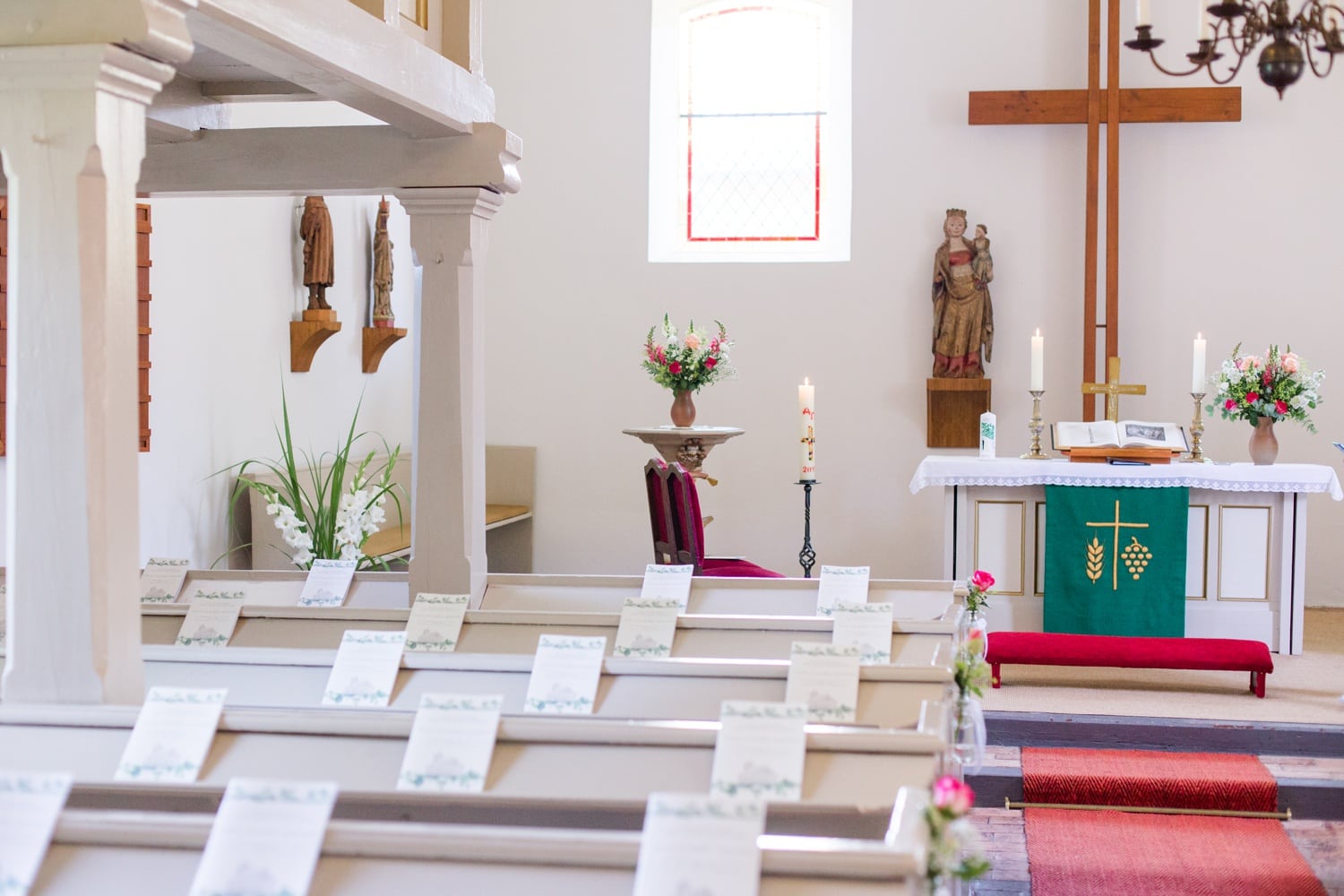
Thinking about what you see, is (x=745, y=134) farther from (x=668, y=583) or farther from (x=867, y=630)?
(x=867, y=630)

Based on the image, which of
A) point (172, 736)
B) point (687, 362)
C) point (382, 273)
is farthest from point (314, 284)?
point (172, 736)

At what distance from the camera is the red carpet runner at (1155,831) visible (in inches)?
129

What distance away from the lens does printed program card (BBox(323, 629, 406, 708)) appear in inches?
82.0

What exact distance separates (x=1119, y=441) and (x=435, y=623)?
3.94m

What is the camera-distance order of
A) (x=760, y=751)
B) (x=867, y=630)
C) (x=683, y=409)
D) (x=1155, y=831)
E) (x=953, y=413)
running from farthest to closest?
1. (x=953, y=413)
2. (x=683, y=409)
3. (x=1155, y=831)
4. (x=867, y=630)
5. (x=760, y=751)

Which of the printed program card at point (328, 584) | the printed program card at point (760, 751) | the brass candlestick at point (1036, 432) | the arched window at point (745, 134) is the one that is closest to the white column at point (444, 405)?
the printed program card at point (328, 584)

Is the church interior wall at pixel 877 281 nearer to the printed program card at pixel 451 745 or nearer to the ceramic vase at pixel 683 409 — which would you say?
the ceramic vase at pixel 683 409

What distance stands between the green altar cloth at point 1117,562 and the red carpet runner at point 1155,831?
125 cm

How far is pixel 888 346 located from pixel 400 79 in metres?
5.01

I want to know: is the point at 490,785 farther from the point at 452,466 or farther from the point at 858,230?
the point at 858,230

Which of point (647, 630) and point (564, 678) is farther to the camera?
point (647, 630)

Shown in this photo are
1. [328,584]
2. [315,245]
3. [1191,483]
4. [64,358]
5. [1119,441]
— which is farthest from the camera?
[1119,441]

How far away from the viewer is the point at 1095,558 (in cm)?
538

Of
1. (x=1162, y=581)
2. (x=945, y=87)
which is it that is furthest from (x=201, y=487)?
(x=945, y=87)
